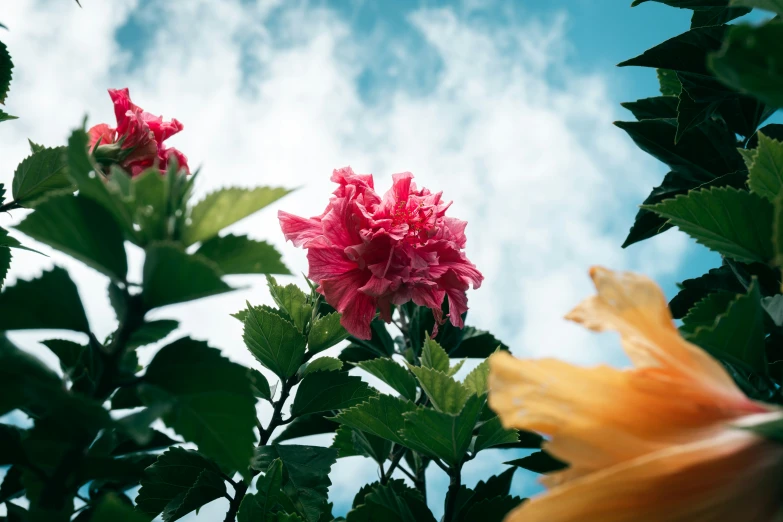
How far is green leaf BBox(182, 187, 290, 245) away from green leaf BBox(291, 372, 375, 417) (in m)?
0.85

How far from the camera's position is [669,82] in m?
1.75

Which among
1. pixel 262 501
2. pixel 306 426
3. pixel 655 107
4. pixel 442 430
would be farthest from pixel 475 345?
pixel 262 501

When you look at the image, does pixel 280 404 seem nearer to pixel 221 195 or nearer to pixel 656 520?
pixel 221 195

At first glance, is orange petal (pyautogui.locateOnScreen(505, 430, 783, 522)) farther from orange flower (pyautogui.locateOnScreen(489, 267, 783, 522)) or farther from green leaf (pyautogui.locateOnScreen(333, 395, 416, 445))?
green leaf (pyautogui.locateOnScreen(333, 395, 416, 445))

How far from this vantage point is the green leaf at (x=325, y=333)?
148cm

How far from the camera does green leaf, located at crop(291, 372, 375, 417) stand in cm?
140

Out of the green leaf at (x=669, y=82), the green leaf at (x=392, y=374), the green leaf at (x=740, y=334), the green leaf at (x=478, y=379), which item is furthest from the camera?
the green leaf at (x=669, y=82)

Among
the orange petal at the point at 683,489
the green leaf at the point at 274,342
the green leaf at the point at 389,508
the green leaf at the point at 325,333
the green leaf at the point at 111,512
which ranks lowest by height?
the orange petal at the point at 683,489

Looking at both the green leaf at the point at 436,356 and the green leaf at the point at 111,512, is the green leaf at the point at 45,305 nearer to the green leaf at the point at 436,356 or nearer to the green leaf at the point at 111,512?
the green leaf at the point at 111,512

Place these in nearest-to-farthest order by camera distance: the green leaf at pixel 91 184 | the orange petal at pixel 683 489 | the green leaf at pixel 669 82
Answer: the orange petal at pixel 683 489, the green leaf at pixel 91 184, the green leaf at pixel 669 82

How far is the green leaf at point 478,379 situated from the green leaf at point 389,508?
0.22m

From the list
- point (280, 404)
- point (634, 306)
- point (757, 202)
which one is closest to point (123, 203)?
point (634, 306)

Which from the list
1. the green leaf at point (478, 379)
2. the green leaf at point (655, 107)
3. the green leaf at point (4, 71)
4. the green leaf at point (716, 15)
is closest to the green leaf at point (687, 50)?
the green leaf at point (716, 15)

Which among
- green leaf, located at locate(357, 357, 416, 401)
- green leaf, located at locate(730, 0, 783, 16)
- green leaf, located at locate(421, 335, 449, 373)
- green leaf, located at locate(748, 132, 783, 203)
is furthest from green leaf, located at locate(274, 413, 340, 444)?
green leaf, located at locate(730, 0, 783, 16)
